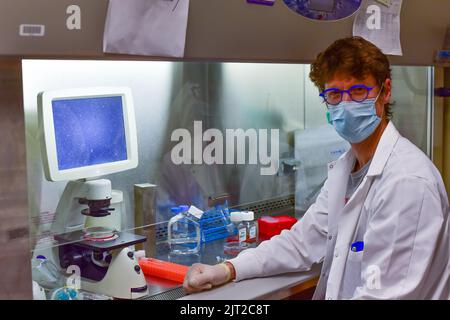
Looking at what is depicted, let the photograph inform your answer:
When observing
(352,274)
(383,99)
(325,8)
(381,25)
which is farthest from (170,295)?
(381,25)

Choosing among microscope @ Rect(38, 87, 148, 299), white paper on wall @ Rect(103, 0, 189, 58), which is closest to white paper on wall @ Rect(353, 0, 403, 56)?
white paper on wall @ Rect(103, 0, 189, 58)

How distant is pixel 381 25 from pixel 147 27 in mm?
928

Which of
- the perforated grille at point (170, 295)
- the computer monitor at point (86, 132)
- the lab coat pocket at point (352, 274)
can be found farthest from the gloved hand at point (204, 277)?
the computer monitor at point (86, 132)

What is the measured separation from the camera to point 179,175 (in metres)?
2.35

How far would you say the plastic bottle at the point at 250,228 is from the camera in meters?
2.21

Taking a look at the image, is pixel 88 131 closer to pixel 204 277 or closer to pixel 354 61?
pixel 204 277

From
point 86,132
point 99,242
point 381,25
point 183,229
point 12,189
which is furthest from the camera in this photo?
point 183,229

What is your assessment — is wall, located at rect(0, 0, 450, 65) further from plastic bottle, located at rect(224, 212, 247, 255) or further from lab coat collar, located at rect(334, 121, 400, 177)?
plastic bottle, located at rect(224, 212, 247, 255)

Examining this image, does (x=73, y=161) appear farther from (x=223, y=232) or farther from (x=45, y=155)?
(x=223, y=232)

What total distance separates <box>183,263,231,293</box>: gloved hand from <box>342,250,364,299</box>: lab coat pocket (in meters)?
0.34

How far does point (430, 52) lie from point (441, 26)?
0.36ft

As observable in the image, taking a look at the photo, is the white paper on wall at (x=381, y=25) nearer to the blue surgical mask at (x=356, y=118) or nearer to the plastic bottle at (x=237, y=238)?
the blue surgical mask at (x=356, y=118)

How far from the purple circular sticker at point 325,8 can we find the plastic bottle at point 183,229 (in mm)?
821

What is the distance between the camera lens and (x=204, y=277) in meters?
1.65
